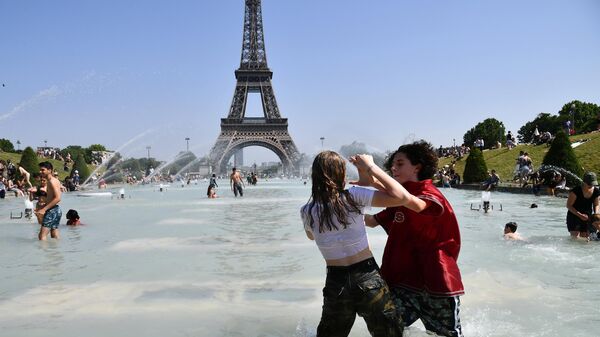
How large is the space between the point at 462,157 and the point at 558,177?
28.4 m

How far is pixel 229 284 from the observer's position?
20.6 ft

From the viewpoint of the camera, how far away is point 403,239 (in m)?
3.45

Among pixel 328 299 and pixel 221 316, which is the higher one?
pixel 328 299

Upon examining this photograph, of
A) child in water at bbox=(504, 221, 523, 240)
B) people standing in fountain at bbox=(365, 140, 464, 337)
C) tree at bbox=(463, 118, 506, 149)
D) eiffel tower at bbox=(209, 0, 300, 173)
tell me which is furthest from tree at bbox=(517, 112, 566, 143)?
people standing in fountain at bbox=(365, 140, 464, 337)

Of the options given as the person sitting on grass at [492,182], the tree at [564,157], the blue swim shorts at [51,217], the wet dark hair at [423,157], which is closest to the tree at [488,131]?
the person sitting on grass at [492,182]

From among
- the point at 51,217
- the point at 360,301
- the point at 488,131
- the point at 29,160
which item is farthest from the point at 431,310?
the point at 488,131

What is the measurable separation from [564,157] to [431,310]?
1016 inches

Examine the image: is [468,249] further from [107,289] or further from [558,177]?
[558,177]

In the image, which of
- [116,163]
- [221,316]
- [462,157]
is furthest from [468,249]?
[116,163]

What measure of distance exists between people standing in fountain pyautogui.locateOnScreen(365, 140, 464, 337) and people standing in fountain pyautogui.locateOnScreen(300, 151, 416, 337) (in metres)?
0.25

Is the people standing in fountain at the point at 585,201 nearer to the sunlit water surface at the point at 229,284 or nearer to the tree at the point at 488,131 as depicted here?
the sunlit water surface at the point at 229,284

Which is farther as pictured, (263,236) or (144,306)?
(263,236)

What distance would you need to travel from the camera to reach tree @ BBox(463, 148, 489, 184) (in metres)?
35.4

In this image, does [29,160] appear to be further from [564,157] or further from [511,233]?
[511,233]
